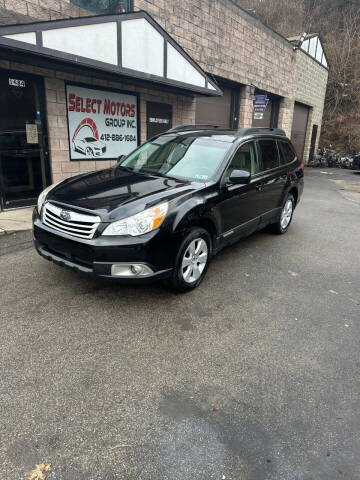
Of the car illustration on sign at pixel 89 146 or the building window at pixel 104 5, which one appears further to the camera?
the car illustration on sign at pixel 89 146

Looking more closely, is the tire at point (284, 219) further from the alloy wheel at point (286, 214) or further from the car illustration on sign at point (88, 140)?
the car illustration on sign at point (88, 140)

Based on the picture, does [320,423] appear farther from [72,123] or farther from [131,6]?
[131,6]

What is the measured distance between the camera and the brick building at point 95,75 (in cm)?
640

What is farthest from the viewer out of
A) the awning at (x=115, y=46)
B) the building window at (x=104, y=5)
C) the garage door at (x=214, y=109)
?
the garage door at (x=214, y=109)

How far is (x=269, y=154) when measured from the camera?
5539 mm

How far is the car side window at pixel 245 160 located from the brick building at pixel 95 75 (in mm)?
3711

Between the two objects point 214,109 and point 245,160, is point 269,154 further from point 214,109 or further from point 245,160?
point 214,109

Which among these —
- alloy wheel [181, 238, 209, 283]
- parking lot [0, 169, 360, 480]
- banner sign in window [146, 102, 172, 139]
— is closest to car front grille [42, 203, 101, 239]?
parking lot [0, 169, 360, 480]

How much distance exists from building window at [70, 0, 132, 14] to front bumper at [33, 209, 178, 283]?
21.9ft

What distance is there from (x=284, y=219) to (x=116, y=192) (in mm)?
3859

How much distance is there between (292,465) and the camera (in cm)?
200

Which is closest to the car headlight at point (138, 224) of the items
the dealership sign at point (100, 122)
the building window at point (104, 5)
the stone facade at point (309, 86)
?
the dealership sign at point (100, 122)

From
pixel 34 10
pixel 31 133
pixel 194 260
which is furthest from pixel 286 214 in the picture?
pixel 34 10

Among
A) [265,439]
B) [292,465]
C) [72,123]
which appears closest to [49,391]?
[265,439]
